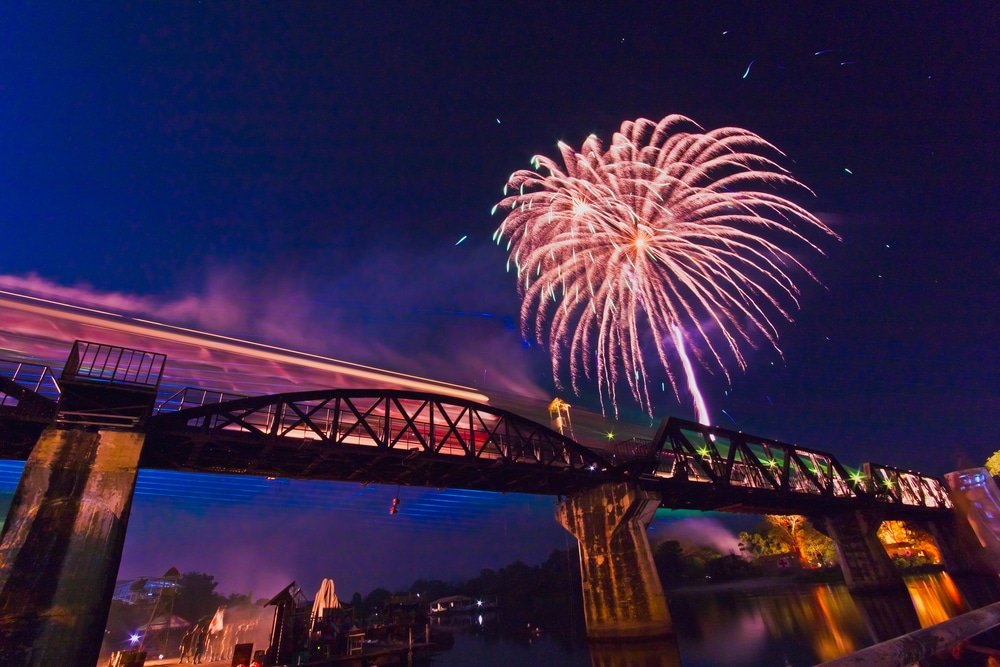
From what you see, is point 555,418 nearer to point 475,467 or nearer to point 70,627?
point 475,467

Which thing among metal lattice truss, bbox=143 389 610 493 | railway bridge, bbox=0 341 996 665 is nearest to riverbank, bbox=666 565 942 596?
railway bridge, bbox=0 341 996 665

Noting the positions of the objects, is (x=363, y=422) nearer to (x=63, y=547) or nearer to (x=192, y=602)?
(x=63, y=547)

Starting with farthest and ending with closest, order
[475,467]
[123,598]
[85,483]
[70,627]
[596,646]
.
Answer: [123,598]
[596,646]
[475,467]
[85,483]
[70,627]

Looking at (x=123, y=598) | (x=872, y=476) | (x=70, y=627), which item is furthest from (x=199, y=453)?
(x=123, y=598)

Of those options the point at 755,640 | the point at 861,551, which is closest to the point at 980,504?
the point at 861,551

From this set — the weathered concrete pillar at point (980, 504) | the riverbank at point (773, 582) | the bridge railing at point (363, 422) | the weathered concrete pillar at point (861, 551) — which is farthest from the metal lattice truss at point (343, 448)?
the riverbank at point (773, 582)

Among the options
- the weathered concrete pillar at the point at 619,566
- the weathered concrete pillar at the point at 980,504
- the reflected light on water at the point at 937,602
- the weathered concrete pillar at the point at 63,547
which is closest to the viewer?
the weathered concrete pillar at the point at 63,547

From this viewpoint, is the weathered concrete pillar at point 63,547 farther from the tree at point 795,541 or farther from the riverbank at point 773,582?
the riverbank at point 773,582
